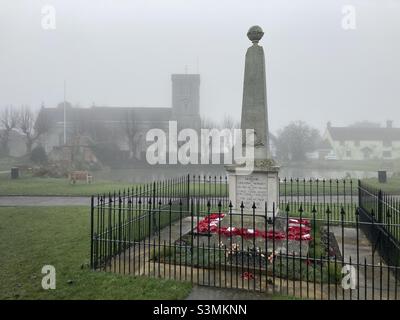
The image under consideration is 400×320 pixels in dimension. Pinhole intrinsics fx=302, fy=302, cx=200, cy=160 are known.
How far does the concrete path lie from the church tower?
62567mm

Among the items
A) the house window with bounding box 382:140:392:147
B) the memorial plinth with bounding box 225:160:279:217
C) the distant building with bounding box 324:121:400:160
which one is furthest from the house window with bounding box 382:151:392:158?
the memorial plinth with bounding box 225:160:279:217

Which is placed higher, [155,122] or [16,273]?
[155,122]

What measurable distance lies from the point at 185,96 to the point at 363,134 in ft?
150

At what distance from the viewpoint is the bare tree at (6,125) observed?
52375 mm

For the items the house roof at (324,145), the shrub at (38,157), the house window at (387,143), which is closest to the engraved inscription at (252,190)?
the shrub at (38,157)

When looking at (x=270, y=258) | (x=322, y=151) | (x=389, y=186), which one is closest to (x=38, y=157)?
(x=389, y=186)

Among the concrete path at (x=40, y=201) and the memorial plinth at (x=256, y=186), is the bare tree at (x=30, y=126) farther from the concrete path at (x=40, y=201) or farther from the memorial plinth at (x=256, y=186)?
the memorial plinth at (x=256, y=186)

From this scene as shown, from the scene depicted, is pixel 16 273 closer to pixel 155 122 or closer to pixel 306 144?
pixel 306 144

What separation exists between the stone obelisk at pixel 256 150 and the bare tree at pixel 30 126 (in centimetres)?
5023

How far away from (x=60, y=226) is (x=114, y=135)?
54.8 metres
